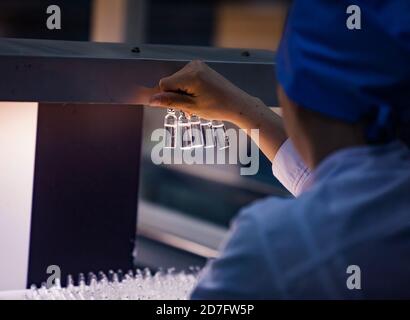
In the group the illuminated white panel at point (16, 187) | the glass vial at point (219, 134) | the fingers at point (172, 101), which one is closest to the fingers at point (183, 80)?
the fingers at point (172, 101)

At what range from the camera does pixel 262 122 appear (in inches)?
61.6

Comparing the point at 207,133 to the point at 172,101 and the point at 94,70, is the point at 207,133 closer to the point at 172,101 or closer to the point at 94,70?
the point at 172,101

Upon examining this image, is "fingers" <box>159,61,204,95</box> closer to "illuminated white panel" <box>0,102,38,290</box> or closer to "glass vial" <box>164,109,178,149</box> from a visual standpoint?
"glass vial" <box>164,109,178,149</box>

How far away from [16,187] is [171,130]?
37cm

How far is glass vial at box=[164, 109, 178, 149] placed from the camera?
61.2 inches

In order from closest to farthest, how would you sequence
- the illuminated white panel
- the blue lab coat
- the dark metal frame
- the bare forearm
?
1. the blue lab coat
2. the dark metal frame
3. the bare forearm
4. the illuminated white panel

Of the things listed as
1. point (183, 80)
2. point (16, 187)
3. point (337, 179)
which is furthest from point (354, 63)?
point (16, 187)

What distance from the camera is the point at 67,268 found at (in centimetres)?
183

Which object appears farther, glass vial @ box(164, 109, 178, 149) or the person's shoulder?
glass vial @ box(164, 109, 178, 149)

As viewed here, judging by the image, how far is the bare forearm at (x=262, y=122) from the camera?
5.09 ft

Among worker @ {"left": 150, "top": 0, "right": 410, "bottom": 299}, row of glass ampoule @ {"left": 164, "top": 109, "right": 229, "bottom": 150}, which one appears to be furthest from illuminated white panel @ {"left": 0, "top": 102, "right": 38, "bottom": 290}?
worker @ {"left": 150, "top": 0, "right": 410, "bottom": 299}

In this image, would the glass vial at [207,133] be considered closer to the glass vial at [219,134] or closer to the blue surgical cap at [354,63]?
the glass vial at [219,134]

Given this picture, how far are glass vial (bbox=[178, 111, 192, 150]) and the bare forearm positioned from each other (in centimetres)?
8

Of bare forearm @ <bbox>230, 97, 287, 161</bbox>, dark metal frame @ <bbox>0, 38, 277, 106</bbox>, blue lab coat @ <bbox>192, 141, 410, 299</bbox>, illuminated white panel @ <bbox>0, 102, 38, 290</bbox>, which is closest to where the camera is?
blue lab coat @ <bbox>192, 141, 410, 299</bbox>
